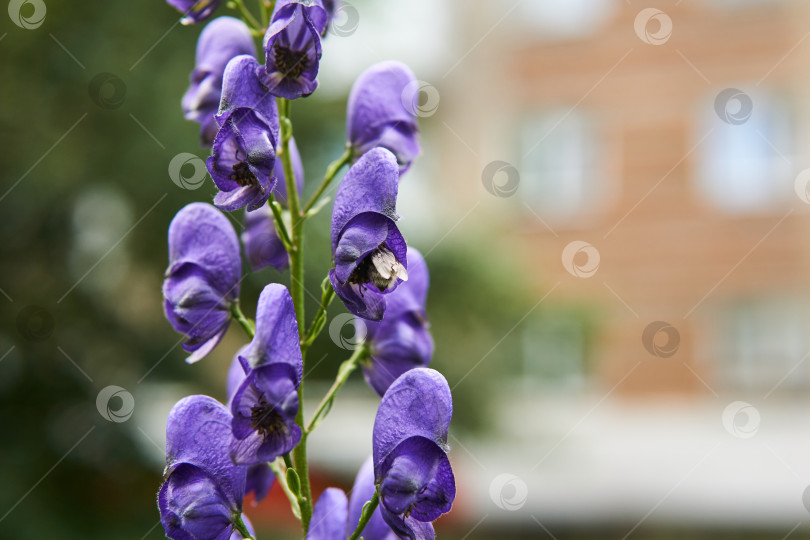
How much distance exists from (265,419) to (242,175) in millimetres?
391

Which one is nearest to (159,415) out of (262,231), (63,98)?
(63,98)

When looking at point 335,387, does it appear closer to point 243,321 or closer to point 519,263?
point 243,321

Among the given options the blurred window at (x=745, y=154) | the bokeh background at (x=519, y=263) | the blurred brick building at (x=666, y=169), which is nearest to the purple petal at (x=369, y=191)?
the bokeh background at (x=519, y=263)

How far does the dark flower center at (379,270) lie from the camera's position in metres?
1.32

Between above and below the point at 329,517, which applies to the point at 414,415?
above

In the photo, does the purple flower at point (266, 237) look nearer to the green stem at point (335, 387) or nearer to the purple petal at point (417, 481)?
the green stem at point (335, 387)

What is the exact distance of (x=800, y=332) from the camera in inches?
552

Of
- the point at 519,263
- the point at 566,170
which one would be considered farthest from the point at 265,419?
the point at 566,170

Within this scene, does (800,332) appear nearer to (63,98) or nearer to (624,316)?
(624,316)

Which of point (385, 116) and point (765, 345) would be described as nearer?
point (385, 116)

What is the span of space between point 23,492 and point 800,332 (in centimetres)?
1202

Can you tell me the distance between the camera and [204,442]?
1.36m

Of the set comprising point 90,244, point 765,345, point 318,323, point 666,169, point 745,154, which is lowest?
point 90,244

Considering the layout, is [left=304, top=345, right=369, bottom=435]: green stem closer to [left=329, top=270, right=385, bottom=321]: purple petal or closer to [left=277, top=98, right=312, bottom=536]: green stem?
[left=277, top=98, right=312, bottom=536]: green stem
